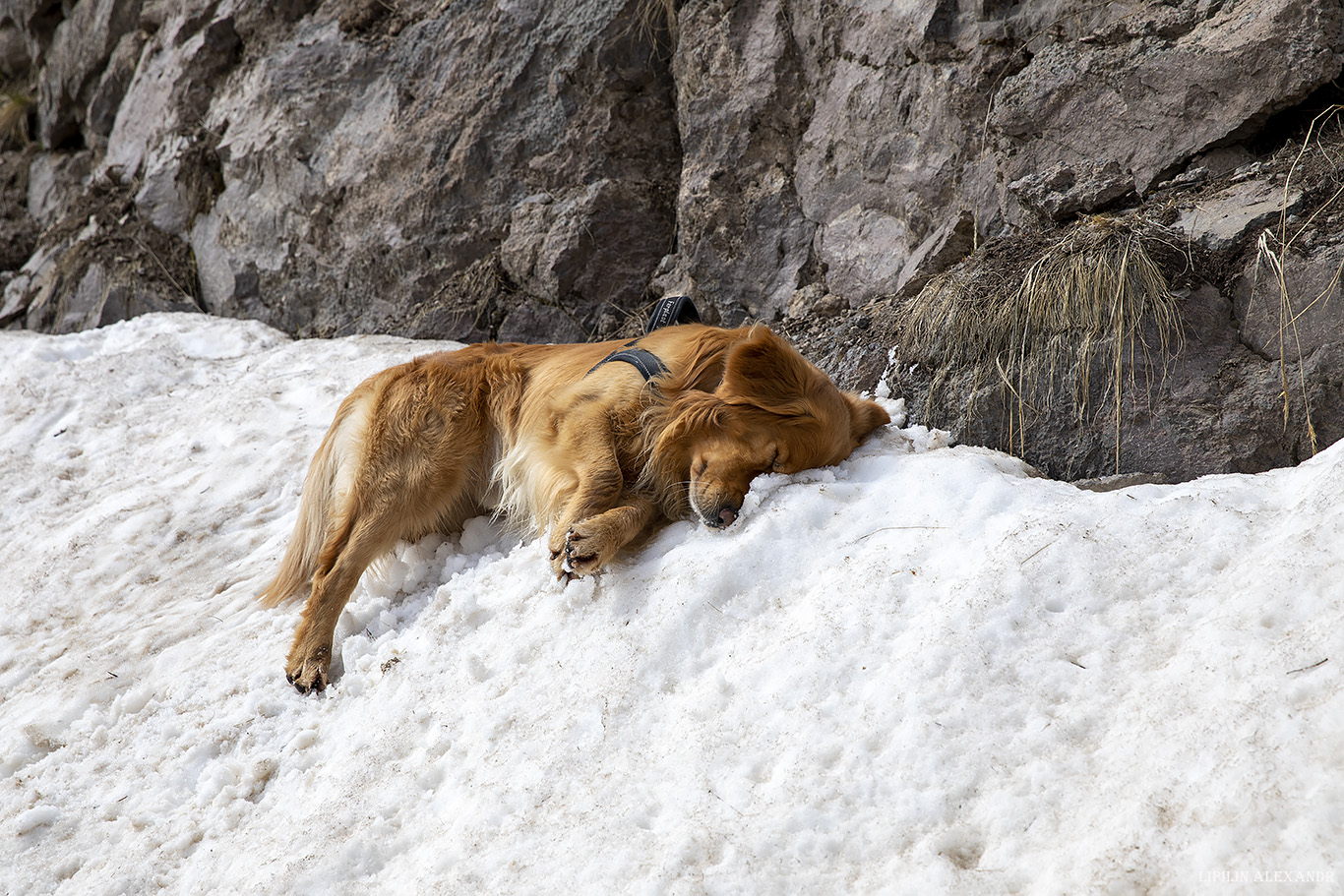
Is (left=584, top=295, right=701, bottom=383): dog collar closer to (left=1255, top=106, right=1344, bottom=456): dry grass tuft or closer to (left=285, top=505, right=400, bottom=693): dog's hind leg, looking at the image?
(left=285, top=505, right=400, bottom=693): dog's hind leg

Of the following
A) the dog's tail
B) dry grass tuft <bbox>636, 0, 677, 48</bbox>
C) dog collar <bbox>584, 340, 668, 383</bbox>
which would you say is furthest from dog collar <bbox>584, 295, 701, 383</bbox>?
dry grass tuft <bbox>636, 0, 677, 48</bbox>

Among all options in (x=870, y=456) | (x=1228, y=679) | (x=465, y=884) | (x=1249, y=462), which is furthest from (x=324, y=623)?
(x=1249, y=462)

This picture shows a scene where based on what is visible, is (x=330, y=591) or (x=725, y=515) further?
(x=330, y=591)

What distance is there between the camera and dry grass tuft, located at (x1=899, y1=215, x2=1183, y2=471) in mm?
3633

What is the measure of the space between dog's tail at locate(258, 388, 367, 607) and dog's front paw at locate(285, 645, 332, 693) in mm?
603

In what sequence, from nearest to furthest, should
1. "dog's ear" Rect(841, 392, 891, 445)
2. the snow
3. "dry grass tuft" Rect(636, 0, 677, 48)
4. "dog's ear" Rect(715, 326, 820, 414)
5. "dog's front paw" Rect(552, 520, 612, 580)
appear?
1. the snow
2. "dog's front paw" Rect(552, 520, 612, 580)
3. "dog's ear" Rect(715, 326, 820, 414)
4. "dog's ear" Rect(841, 392, 891, 445)
5. "dry grass tuft" Rect(636, 0, 677, 48)

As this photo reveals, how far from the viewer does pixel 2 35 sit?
34.9ft

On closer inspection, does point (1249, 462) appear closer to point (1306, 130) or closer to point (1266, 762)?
point (1306, 130)

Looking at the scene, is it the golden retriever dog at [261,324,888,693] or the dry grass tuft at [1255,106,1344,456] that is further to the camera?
the golden retriever dog at [261,324,888,693]

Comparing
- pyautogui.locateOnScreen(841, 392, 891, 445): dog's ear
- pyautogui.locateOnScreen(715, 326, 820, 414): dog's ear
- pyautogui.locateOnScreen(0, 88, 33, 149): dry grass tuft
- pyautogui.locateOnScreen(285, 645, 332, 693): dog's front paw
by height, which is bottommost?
pyautogui.locateOnScreen(285, 645, 332, 693): dog's front paw

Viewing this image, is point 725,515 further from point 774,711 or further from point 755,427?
point 774,711

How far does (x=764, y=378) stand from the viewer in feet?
11.6

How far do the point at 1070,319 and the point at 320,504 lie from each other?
353cm

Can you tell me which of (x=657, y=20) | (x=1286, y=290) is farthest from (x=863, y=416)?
(x=657, y=20)
